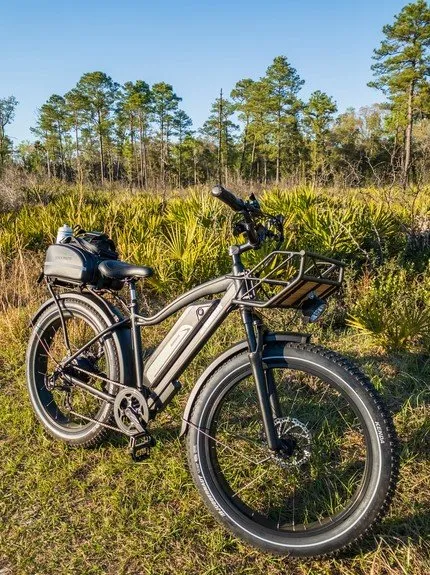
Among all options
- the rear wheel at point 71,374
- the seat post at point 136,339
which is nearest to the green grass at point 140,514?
the rear wheel at point 71,374

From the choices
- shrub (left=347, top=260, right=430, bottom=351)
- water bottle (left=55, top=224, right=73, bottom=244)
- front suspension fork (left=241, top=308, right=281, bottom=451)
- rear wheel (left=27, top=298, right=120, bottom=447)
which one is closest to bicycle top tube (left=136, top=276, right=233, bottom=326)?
front suspension fork (left=241, top=308, right=281, bottom=451)

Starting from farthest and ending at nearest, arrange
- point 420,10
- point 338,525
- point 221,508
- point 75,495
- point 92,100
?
point 92,100 → point 420,10 → point 75,495 → point 221,508 → point 338,525

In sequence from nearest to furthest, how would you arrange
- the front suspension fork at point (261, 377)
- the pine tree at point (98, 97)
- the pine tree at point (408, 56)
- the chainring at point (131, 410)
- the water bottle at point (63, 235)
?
1. the front suspension fork at point (261, 377)
2. the chainring at point (131, 410)
3. the water bottle at point (63, 235)
4. the pine tree at point (408, 56)
5. the pine tree at point (98, 97)

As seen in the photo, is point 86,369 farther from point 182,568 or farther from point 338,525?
point 338,525

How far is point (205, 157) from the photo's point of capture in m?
51.1

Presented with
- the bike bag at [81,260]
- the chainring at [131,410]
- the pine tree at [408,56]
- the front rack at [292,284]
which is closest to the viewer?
the front rack at [292,284]

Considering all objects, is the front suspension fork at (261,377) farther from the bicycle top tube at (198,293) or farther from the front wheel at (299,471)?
the bicycle top tube at (198,293)

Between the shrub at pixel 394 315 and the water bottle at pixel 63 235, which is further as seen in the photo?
the shrub at pixel 394 315

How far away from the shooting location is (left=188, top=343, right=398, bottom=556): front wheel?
1.88m

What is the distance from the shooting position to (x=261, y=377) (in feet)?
6.63

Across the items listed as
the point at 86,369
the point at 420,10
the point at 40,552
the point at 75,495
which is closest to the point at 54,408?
the point at 86,369

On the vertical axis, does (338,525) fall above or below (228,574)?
above

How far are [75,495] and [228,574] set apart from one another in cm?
97

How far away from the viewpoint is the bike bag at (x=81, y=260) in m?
2.71
